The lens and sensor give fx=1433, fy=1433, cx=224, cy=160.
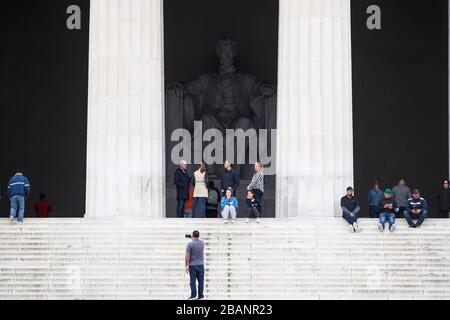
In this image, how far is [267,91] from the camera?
63.0 m

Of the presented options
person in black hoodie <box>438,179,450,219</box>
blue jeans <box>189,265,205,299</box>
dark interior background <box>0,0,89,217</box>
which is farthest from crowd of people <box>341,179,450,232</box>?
dark interior background <box>0,0,89,217</box>

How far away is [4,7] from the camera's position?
2586 inches

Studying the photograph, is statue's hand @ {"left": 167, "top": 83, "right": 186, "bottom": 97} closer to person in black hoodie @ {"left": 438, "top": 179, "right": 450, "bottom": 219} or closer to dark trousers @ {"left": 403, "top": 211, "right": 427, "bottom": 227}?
person in black hoodie @ {"left": 438, "top": 179, "right": 450, "bottom": 219}

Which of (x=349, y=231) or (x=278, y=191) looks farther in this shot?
(x=278, y=191)

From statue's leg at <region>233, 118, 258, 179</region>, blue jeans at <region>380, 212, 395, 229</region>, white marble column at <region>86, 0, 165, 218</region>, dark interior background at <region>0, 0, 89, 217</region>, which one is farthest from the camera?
dark interior background at <region>0, 0, 89, 217</region>

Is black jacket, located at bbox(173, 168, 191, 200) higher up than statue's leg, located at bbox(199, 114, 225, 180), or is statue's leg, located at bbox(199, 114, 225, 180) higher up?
statue's leg, located at bbox(199, 114, 225, 180)

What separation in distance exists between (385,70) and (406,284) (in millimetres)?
25694

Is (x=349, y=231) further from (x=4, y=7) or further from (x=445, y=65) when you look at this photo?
(x=4, y=7)

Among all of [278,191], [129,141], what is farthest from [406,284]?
[129,141]

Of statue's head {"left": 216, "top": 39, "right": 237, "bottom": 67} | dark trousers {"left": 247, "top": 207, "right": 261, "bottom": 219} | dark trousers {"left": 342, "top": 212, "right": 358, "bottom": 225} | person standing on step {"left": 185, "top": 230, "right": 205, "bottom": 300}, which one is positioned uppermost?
statue's head {"left": 216, "top": 39, "right": 237, "bottom": 67}

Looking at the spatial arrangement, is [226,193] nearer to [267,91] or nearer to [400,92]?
[267,91]

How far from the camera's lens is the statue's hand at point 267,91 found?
62781 millimetres

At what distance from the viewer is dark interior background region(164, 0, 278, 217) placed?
66062 mm

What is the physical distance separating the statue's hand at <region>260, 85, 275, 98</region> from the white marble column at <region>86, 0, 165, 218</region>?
14.6m
